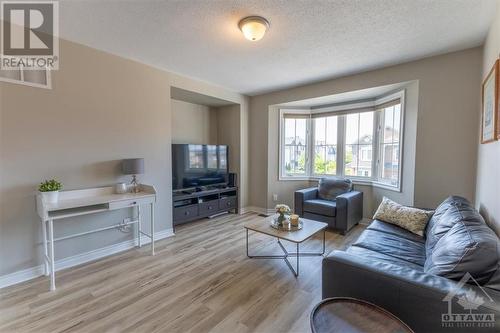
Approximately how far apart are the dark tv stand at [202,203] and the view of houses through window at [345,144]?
1.22 m

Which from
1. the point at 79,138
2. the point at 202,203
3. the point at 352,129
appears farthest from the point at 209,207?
the point at 352,129

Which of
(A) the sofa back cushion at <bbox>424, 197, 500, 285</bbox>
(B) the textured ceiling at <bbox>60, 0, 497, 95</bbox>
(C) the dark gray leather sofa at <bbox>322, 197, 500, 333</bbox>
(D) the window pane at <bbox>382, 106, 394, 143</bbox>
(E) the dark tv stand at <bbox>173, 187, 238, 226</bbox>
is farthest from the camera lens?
(E) the dark tv stand at <bbox>173, 187, 238, 226</bbox>

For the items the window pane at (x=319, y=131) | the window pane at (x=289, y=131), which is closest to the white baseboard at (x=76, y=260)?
the window pane at (x=289, y=131)

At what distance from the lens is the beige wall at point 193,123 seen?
171 inches

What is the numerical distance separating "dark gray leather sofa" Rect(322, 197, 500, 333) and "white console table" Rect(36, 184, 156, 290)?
225 cm

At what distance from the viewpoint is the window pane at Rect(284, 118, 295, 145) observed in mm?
4738

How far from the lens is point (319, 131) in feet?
15.1

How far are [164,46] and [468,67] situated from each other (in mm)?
3565

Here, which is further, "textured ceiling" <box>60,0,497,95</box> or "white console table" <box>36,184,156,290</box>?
"white console table" <box>36,184,156,290</box>

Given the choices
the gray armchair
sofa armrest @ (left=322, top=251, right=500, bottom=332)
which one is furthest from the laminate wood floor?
the gray armchair

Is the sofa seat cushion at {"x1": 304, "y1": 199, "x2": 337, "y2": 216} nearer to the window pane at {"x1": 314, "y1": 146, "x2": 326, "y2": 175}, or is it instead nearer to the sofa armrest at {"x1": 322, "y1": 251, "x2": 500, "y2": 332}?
the window pane at {"x1": 314, "y1": 146, "x2": 326, "y2": 175}

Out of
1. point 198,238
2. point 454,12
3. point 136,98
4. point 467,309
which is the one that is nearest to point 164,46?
point 136,98

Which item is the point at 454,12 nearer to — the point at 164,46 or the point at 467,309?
the point at 467,309

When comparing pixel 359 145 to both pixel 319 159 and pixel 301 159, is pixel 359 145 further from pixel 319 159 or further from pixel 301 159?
pixel 301 159
